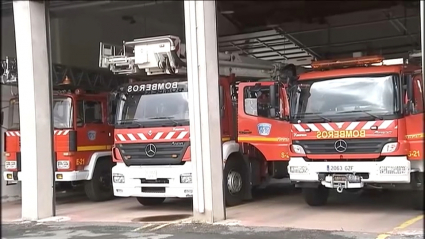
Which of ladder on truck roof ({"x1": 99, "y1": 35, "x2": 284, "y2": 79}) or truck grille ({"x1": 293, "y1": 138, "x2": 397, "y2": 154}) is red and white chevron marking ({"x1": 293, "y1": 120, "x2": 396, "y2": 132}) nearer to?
truck grille ({"x1": 293, "y1": 138, "x2": 397, "y2": 154})

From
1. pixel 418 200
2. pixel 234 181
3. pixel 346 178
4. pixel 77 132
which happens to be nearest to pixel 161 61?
pixel 234 181

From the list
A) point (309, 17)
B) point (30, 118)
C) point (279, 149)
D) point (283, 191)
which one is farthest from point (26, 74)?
point (309, 17)

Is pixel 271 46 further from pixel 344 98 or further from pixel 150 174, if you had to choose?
pixel 150 174

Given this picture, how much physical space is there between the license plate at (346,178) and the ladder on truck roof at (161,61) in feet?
9.27

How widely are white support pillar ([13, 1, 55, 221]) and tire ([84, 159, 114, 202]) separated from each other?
6.88ft

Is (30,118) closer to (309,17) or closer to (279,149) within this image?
(279,149)

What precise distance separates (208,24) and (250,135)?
8.60 feet

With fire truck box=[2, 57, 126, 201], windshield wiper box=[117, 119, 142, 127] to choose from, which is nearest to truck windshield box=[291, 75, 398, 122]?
windshield wiper box=[117, 119, 142, 127]

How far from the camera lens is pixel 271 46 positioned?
12.3m

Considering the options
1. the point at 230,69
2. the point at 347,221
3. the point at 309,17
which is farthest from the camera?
the point at 309,17

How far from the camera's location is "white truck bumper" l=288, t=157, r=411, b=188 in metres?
8.77

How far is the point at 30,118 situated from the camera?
1010 cm

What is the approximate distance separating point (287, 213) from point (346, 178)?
4.30 feet

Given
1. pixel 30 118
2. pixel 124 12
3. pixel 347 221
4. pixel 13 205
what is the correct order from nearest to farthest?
pixel 347 221 < pixel 30 118 < pixel 13 205 < pixel 124 12
